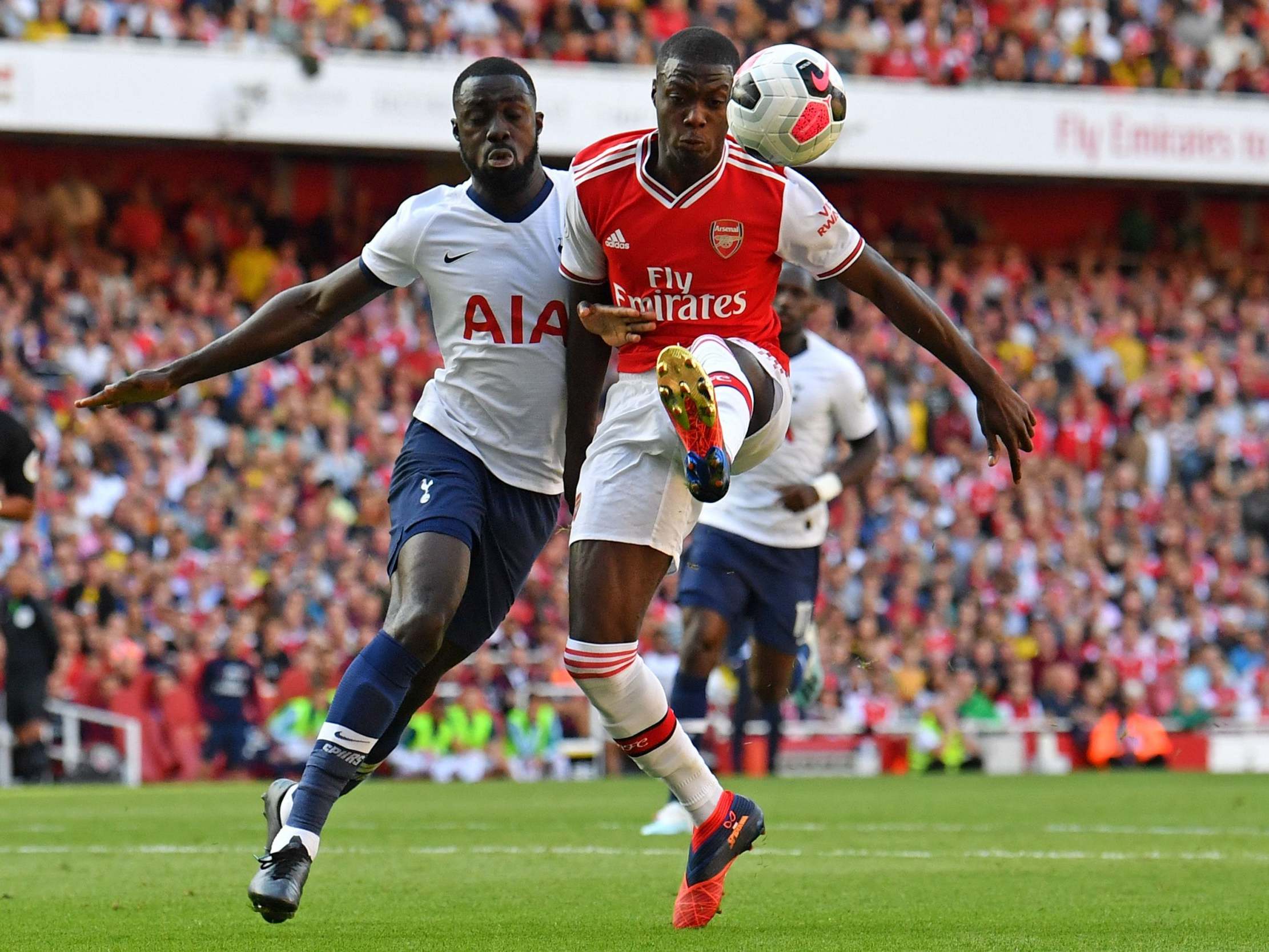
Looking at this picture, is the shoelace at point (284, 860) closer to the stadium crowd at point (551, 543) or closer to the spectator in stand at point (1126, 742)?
the stadium crowd at point (551, 543)

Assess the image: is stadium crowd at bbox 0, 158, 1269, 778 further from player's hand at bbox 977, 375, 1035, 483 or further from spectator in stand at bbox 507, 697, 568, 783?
player's hand at bbox 977, 375, 1035, 483

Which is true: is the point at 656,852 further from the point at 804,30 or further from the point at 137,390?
the point at 804,30

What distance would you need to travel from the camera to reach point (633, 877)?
737cm

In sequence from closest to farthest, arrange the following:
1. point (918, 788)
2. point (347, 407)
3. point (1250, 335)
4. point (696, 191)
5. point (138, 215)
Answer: point (696, 191) → point (918, 788) → point (347, 407) → point (138, 215) → point (1250, 335)

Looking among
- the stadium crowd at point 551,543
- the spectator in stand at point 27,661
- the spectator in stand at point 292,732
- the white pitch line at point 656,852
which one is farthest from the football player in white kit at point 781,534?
the spectator in stand at point 292,732

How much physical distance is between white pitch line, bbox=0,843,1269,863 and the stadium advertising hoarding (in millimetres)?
13707

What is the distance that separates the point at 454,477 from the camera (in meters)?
6.13

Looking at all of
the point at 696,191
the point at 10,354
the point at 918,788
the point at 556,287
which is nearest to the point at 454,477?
the point at 556,287

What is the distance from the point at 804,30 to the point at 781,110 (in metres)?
19.7

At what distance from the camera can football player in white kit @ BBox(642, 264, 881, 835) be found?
10.2 m

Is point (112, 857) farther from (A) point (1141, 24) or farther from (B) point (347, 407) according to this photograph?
(A) point (1141, 24)

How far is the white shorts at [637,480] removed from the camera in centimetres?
588

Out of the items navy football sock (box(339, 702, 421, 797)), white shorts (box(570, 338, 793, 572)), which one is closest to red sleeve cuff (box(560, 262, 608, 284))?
white shorts (box(570, 338, 793, 572))

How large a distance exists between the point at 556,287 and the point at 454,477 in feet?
2.25
